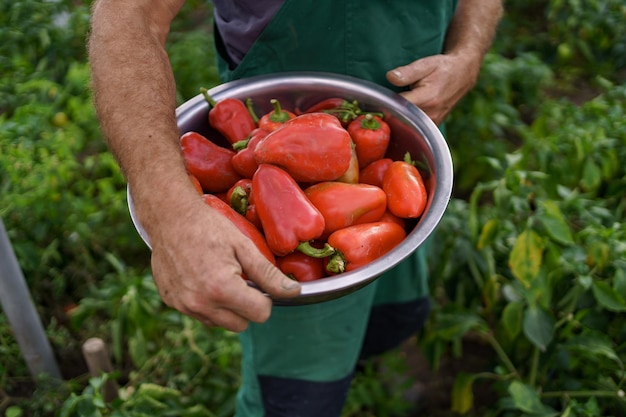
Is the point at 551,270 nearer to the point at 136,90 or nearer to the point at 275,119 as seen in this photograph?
the point at 275,119

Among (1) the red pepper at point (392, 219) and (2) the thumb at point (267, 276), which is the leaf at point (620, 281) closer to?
(1) the red pepper at point (392, 219)

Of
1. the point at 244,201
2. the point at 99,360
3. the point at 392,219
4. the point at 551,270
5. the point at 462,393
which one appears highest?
the point at 244,201

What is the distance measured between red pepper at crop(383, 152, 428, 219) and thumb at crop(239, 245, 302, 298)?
34 cm

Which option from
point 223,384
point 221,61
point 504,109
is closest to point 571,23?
point 504,109

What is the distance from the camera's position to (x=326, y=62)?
163 cm

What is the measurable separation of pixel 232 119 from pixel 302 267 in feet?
1.32

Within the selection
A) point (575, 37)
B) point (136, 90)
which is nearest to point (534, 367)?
point (136, 90)

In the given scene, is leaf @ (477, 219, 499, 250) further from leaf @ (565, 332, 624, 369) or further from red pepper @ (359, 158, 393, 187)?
red pepper @ (359, 158, 393, 187)

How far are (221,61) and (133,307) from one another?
2.57 feet

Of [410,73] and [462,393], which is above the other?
[410,73]

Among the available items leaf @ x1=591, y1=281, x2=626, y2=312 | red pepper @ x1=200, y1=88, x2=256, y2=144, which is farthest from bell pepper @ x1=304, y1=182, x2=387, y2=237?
leaf @ x1=591, y1=281, x2=626, y2=312

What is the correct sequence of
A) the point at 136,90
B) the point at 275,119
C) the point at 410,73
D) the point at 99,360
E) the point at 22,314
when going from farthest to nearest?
the point at 99,360, the point at 22,314, the point at 410,73, the point at 275,119, the point at 136,90

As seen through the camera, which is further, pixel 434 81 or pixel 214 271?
pixel 434 81

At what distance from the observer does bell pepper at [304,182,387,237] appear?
1.30 meters
